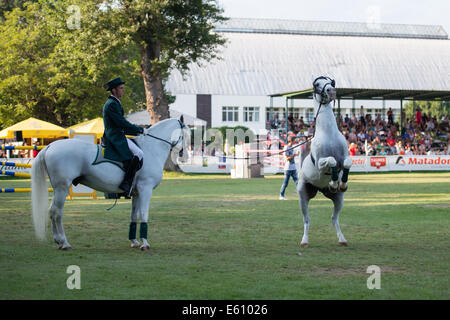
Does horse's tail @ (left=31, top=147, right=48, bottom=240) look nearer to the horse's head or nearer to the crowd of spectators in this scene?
the horse's head

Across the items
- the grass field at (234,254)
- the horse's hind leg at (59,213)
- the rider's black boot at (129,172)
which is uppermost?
the rider's black boot at (129,172)

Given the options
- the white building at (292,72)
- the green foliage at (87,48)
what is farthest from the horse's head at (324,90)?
the white building at (292,72)

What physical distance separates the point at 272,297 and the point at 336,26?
9621 cm

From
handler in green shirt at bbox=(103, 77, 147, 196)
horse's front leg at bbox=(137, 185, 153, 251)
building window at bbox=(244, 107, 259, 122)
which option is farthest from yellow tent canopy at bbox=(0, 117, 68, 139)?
building window at bbox=(244, 107, 259, 122)

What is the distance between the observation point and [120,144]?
33.8 feet

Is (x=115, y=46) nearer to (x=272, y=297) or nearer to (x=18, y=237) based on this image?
(x=18, y=237)

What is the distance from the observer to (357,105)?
2709 inches

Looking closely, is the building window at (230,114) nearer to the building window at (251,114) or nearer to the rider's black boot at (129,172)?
the building window at (251,114)

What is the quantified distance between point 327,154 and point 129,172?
3.30 meters

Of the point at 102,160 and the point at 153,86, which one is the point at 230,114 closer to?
the point at 153,86

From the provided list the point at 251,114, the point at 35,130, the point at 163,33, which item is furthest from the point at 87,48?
the point at 251,114

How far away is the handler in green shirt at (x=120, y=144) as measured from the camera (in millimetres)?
10312

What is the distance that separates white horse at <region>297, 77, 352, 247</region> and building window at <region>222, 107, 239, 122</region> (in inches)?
2208

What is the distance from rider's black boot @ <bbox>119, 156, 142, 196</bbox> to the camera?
34.1ft
